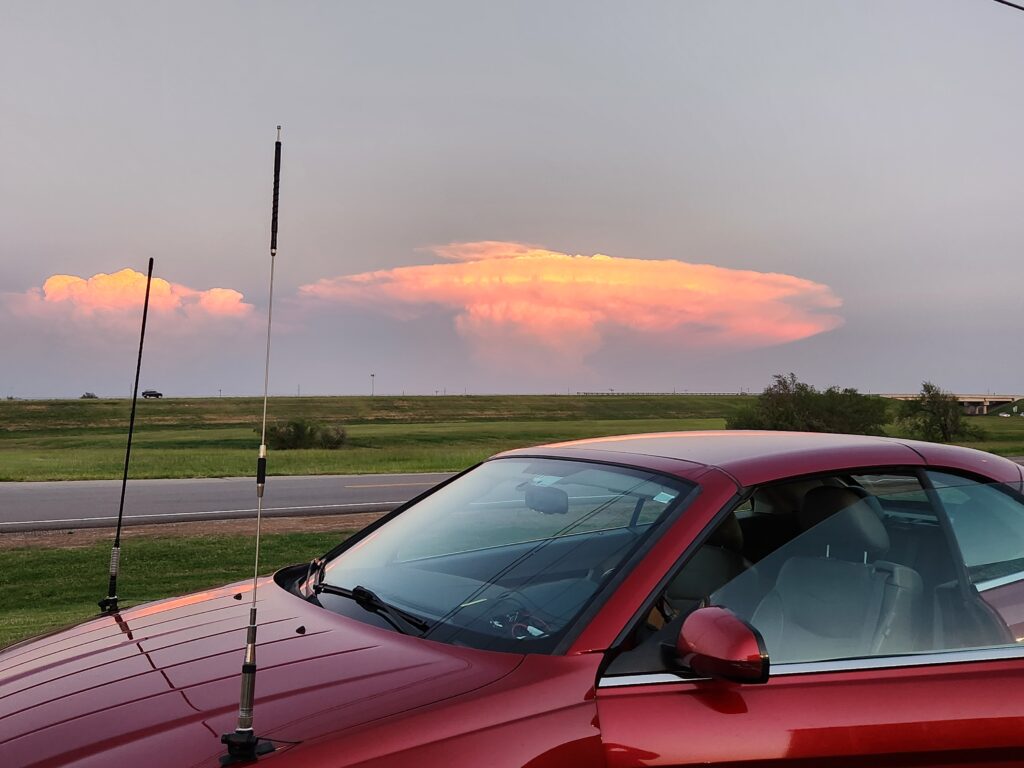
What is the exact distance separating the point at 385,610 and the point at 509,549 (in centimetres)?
55

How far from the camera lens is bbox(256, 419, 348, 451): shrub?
42.1 m

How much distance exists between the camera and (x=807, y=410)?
33875 mm

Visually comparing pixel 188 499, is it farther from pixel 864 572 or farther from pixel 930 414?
pixel 930 414

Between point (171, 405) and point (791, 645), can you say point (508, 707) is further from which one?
point (171, 405)

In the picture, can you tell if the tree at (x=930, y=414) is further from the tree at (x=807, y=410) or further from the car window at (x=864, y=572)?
the car window at (x=864, y=572)

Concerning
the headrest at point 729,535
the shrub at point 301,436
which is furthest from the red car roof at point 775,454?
the shrub at point 301,436

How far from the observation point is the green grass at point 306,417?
89.2ft

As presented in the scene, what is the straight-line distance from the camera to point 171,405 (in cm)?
8525

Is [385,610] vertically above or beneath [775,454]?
beneath

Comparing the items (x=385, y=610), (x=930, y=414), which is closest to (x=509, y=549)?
(x=385, y=610)

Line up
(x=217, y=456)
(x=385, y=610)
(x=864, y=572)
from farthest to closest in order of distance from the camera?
(x=217, y=456) < (x=864, y=572) < (x=385, y=610)

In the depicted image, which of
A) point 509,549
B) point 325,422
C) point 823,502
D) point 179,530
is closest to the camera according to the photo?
point 823,502

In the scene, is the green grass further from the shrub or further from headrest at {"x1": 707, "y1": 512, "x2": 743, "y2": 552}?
headrest at {"x1": 707, "y1": 512, "x2": 743, "y2": 552}

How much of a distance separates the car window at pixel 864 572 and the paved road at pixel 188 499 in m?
13.5
